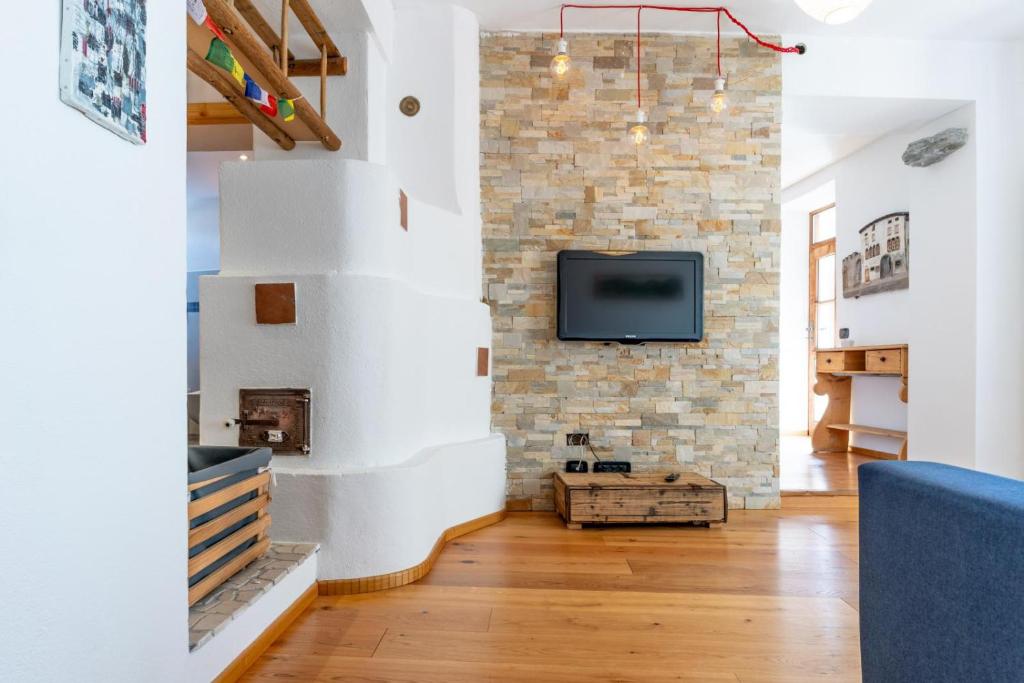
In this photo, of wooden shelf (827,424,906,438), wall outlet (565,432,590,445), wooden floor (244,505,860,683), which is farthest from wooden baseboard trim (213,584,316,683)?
wooden shelf (827,424,906,438)

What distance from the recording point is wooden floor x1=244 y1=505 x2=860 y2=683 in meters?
1.76

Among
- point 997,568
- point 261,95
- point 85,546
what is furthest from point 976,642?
point 261,95

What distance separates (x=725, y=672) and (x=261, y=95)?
2.49m

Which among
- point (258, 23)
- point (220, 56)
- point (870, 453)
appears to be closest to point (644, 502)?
point (220, 56)

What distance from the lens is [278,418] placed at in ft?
7.86

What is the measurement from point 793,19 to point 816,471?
329 centimetres

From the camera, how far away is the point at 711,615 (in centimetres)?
213

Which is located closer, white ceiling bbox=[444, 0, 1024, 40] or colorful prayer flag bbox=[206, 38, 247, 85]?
colorful prayer flag bbox=[206, 38, 247, 85]

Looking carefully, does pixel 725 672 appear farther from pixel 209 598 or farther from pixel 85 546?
pixel 85 546

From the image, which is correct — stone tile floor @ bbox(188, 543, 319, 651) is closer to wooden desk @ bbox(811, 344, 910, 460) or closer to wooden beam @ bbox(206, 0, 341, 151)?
wooden beam @ bbox(206, 0, 341, 151)

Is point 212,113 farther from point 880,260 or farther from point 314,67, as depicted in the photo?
point 880,260

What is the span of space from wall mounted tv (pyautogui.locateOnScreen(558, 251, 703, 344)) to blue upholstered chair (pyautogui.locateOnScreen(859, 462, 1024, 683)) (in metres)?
2.24

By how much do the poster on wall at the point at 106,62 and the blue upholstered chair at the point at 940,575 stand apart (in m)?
1.69

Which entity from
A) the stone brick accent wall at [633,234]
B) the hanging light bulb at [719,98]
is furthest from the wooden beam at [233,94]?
the hanging light bulb at [719,98]
